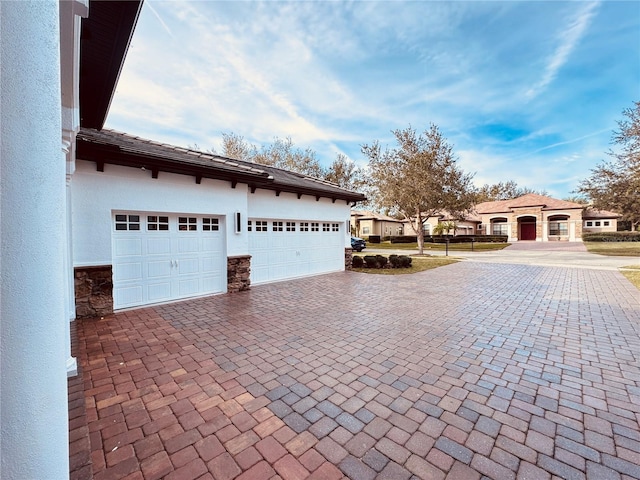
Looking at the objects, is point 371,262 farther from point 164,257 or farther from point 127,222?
point 127,222

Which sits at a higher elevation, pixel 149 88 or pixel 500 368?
pixel 149 88

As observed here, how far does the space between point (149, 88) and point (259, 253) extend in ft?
18.3

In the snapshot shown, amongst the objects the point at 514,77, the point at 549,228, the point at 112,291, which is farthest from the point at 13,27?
the point at 549,228

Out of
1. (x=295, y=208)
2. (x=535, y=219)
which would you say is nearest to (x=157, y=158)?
(x=295, y=208)

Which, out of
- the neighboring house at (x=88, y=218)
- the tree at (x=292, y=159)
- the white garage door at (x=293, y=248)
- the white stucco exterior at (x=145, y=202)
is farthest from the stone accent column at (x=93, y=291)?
the tree at (x=292, y=159)

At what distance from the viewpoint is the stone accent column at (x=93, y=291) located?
5641 mm

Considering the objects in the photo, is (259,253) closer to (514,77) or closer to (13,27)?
(13,27)

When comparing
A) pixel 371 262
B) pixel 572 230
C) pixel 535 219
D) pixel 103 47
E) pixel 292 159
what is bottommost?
pixel 371 262

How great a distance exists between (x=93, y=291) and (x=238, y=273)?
3.26 m

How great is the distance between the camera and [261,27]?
7586mm

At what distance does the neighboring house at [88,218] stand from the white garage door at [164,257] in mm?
27

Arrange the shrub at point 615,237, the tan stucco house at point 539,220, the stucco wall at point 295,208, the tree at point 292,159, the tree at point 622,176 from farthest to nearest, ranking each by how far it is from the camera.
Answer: the tan stucco house at point 539,220, the shrub at point 615,237, the tree at point 292,159, the tree at point 622,176, the stucco wall at point 295,208

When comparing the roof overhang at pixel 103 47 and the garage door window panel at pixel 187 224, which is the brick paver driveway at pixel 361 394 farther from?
the roof overhang at pixel 103 47

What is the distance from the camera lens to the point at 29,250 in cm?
110
